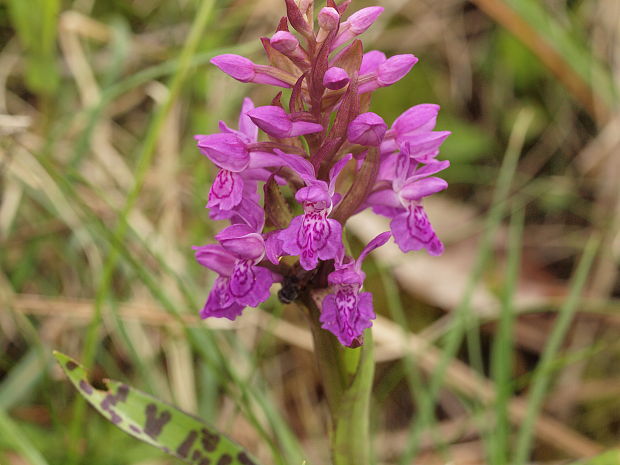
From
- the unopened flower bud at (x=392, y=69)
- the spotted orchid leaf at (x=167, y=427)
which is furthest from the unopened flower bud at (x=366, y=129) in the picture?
the spotted orchid leaf at (x=167, y=427)

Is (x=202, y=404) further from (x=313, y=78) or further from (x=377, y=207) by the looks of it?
(x=313, y=78)

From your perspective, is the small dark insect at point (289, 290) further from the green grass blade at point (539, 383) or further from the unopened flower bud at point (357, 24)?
the green grass blade at point (539, 383)

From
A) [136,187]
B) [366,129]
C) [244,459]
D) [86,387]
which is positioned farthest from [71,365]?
[136,187]

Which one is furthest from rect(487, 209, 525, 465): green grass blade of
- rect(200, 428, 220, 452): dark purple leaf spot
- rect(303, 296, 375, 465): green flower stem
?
rect(200, 428, 220, 452): dark purple leaf spot

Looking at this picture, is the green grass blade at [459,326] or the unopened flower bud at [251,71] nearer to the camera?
the unopened flower bud at [251,71]

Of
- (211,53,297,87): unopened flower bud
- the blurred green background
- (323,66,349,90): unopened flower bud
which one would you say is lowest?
the blurred green background

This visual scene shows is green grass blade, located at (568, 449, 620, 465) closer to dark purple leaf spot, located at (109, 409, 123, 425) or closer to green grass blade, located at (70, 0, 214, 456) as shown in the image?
dark purple leaf spot, located at (109, 409, 123, 425)

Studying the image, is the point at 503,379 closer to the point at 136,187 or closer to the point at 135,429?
the point at 135,429
